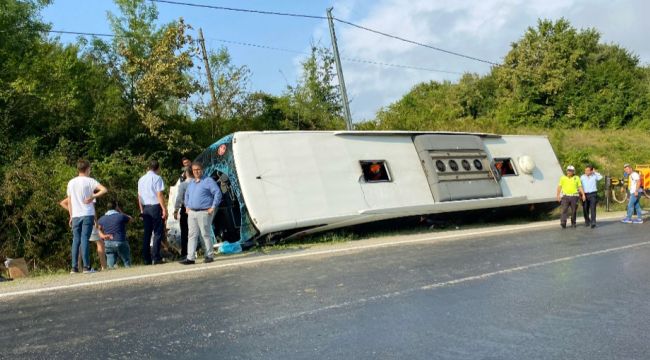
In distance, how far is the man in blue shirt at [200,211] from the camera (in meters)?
8.76

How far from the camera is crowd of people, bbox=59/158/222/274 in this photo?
27.6 ft

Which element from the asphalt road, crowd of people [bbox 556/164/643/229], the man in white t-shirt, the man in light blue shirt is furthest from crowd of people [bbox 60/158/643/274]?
the man in light blue shirt

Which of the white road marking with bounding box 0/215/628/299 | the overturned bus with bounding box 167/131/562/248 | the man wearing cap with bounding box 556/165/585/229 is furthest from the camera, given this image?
the man wearing cap with bounding box 556/165/585/229

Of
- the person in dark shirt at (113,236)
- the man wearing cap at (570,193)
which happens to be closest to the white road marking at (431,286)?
the man wearing cap at (570,193)

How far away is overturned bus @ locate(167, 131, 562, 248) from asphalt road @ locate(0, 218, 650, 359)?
2.99 meters

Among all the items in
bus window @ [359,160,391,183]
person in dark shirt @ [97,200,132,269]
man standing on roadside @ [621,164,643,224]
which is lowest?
man standing on roadside @ [621,164,643,224]

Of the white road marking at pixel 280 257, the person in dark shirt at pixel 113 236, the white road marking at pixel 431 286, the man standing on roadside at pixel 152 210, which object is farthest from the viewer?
the person in dark shirt at pixel 113 236

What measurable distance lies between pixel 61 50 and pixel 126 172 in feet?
19.5

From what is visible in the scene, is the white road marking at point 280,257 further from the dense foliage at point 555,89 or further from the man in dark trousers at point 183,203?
the dense foliage at point 555,89

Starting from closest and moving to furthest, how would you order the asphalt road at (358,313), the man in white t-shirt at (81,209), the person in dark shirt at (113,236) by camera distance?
the asphalt road at (358,313) → the man in white t-shirt at (81,209) → the person in dark shirt at (113,236)

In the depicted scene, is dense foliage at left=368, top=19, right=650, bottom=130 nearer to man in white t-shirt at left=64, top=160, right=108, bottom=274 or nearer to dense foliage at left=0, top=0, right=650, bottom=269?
dense foliage at left=0, top=0, right=650, bottom=269

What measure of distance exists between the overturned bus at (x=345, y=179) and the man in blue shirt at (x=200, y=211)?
215 cm

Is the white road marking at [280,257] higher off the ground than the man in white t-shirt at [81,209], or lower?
lower

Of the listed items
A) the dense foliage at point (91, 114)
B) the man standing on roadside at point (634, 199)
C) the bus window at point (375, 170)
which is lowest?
the man standing on roadside at point (634, 199)
